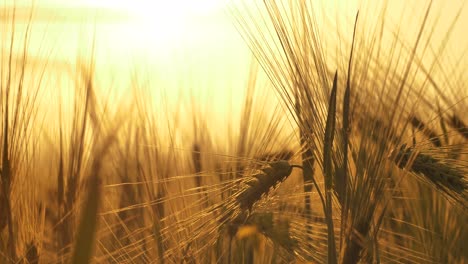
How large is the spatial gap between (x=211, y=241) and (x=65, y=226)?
0.28 metres

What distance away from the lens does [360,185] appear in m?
1.16

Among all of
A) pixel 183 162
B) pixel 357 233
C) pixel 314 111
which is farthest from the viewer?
pixel 183 162

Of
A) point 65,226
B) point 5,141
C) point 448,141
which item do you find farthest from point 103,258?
point 448,141

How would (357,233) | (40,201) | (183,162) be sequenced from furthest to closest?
1. (183,162)
2. (40,201)
3. (357,233)

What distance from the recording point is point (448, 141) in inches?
70.7

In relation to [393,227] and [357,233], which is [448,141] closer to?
[393,227]

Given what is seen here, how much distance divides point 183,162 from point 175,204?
0.50 meters

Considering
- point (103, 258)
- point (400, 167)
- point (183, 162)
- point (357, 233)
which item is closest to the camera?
point (357, 233)

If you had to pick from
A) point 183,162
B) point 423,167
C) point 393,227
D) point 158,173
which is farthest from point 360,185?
point 183,162

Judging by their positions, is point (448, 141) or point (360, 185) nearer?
point (360, 185)

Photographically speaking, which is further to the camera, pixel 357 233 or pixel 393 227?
pixel 393 227

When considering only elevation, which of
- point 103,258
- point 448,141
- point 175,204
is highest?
point 448,141

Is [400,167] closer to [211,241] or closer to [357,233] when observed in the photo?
[357,233]

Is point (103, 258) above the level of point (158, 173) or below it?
below
